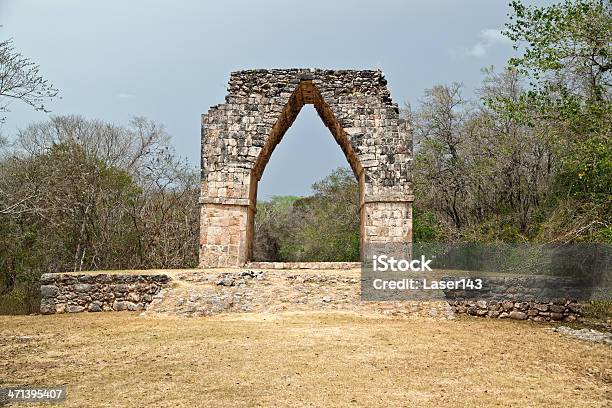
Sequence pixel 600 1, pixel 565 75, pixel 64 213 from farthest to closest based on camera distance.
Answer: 1. pixel 64 213
2. pixel 565 75
3. pixel 600 1

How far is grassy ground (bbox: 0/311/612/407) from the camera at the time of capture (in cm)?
464

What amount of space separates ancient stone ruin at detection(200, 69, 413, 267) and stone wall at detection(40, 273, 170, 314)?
2.00m

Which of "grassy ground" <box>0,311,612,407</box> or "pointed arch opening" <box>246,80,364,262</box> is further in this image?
"pointed arch opening" <box>246,80,364,262</box>

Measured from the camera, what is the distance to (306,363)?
5.81m

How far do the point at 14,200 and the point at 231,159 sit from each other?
5.60m

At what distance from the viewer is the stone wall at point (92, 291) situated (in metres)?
10.6

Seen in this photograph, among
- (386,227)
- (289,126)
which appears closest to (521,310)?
(386,227)

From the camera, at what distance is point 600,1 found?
10.2 metres

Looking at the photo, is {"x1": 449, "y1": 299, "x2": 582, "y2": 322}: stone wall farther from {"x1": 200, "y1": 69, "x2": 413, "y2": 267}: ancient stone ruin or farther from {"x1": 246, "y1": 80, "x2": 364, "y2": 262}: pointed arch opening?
{"x1": 246, "y1": 80, "x2": 364, "y2": 262}: pointed arch opening

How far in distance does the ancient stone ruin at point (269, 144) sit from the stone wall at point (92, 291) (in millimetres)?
2001

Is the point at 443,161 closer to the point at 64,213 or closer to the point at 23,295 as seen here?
the point at 64,213

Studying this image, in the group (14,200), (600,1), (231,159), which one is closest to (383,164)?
(231,159)

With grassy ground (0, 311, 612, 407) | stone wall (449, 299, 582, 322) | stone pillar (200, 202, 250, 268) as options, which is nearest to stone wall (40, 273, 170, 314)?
grassy ground (0, 311, 612, 407)
